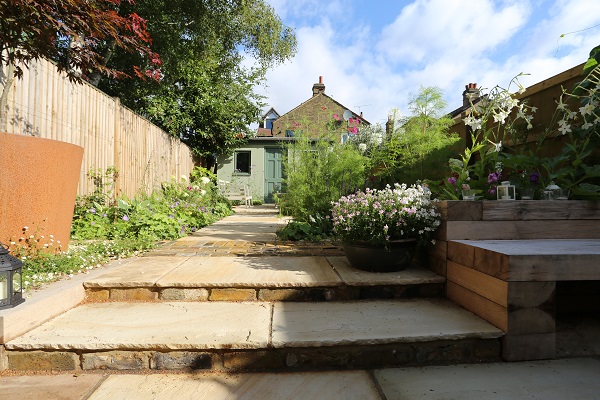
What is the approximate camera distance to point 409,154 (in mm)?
3965

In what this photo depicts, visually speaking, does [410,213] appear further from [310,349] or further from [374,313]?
[310,349]

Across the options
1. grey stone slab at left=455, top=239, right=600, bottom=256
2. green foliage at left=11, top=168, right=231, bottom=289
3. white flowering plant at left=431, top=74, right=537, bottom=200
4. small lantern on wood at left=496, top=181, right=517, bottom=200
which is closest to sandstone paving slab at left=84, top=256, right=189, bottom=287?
green foliage at left=11, top=168, right=231, bottom=289

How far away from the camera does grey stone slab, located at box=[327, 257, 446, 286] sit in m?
2.07

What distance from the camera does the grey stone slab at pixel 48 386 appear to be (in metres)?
1.28

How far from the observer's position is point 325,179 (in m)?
4.24

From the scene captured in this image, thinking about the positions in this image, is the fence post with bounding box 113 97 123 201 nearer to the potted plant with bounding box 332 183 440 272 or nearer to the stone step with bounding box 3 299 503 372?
the stone step with bounding box 3 299 503 372

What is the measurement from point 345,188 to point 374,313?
2449mm

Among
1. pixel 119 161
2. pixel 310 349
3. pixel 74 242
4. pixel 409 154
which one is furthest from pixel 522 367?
pixel 119 161

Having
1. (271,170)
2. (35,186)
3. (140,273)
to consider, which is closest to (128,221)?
(35,186)

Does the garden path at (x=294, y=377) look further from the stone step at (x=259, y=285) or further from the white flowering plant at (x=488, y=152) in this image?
the white flowering plant at (x=488, y=152)

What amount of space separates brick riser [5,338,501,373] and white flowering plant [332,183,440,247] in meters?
0.79

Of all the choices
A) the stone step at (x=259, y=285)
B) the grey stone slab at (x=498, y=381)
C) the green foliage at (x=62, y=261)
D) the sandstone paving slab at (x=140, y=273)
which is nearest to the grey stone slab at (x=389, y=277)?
the stone step at (x=259, y=285)

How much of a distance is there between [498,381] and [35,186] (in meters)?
2.92

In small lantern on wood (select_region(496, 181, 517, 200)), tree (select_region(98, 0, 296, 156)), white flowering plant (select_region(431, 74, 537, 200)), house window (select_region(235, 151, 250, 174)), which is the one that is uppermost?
tree (select_region(98, 0, 296, 156))
